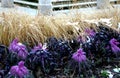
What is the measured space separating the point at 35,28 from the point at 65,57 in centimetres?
57

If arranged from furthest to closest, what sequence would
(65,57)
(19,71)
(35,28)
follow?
(35,28), (65,57), (19,71)

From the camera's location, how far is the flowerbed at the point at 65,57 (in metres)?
3.58

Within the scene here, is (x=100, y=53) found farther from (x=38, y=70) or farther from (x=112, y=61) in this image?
(x=38, y=70)

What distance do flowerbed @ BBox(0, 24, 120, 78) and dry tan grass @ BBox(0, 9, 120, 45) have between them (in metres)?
0.13

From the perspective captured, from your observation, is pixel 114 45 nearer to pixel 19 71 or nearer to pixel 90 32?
pixel 90 32

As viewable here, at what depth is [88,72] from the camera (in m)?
3.69

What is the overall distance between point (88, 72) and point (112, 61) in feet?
1.77

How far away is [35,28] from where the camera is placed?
170 inches

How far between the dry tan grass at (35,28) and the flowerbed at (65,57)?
0.43 ft

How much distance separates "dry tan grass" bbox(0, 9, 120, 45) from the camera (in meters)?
4.28

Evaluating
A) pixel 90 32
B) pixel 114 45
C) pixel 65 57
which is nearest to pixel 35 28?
pixel 65 57

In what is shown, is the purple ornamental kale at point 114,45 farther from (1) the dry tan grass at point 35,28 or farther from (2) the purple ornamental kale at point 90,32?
(1) the dry tan grass at point 35,28

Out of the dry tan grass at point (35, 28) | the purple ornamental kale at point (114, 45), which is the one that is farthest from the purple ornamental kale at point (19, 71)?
the purple ornamental kale at point (114, 45)

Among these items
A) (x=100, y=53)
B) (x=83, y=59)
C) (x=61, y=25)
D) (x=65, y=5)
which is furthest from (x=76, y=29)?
(x=65, y=5)
